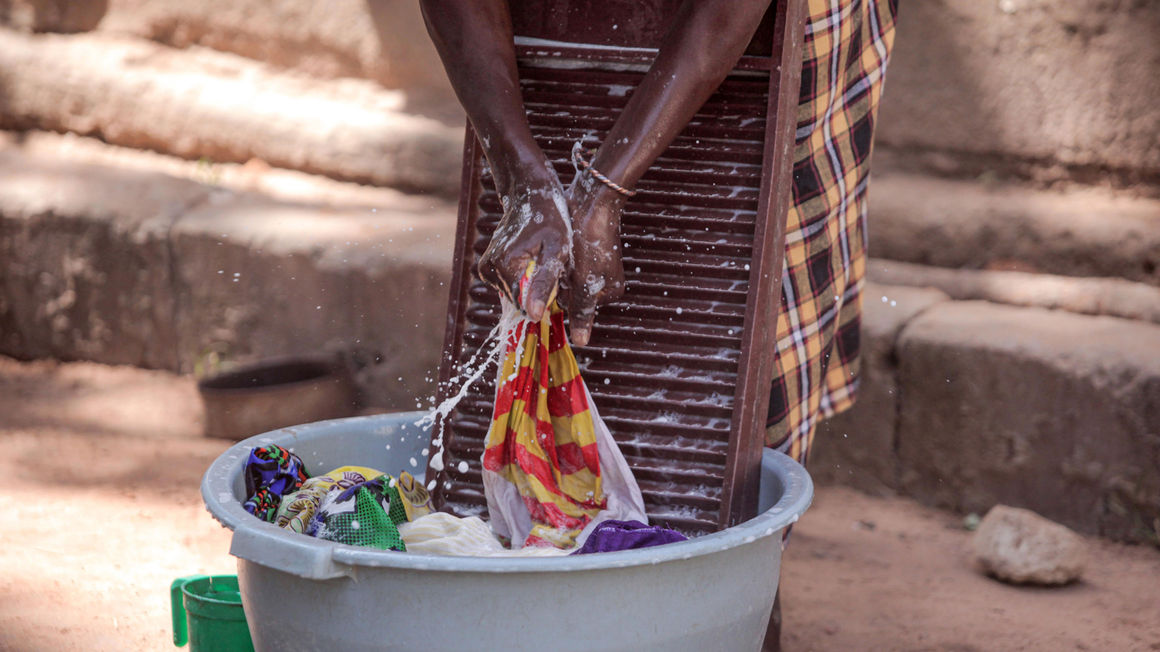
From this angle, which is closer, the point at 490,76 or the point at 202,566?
the point at 490,76

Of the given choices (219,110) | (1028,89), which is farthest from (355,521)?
(219,110)

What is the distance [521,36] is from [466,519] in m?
0.84

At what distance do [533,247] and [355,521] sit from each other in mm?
473

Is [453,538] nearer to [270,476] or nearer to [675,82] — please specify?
[270,476]

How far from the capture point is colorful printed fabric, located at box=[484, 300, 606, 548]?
1.92 meters

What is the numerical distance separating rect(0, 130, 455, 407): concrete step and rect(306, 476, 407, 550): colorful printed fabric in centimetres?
211

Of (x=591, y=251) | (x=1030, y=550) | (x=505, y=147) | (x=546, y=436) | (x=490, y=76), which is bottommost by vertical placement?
(x=1030, y=550)

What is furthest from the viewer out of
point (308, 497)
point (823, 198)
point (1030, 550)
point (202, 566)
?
point (202, 566)

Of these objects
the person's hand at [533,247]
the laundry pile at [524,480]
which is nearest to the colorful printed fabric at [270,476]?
the laundry pile at [524,480]

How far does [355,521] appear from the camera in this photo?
1742 mm

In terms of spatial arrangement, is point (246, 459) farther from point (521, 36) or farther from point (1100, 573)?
point (1100, 573)

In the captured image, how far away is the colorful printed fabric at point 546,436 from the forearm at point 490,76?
25 centimetres

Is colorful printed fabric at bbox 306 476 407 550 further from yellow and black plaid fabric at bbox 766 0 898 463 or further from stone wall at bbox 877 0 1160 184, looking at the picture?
stone wall at bbox 877 0 1160 184

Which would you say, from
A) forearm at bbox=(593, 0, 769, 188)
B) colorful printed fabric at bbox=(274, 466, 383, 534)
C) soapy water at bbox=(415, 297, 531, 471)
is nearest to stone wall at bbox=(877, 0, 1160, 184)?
forearm at bbox=(593, 0, 769, 188)
